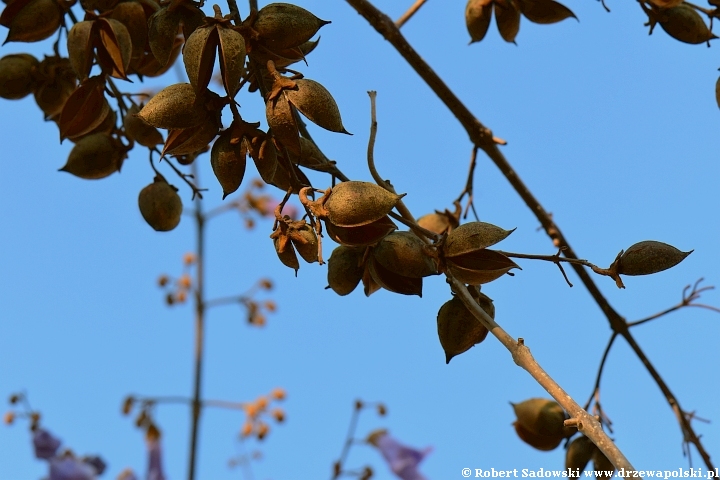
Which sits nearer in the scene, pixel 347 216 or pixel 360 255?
pixel 347 216

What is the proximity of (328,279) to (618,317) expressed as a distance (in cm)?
84

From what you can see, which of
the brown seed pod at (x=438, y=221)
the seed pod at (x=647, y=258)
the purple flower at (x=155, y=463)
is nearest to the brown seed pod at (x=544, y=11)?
the brown seed pod at (x=438, y=221)

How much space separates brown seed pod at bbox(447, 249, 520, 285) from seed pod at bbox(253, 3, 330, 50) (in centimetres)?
38

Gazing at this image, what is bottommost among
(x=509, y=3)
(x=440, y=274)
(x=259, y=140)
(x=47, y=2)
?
(x=440, y=274)

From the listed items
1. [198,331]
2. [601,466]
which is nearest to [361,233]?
[601,466]

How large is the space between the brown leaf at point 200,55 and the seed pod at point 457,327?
46 centimetres

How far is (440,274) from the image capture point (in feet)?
3.78

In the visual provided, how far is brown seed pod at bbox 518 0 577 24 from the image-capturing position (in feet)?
5.63

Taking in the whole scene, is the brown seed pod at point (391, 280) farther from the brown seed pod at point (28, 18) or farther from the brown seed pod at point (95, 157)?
the brown seed pod at point (28, 18)

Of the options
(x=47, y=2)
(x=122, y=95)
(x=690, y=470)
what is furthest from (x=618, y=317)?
(x=47, y=2)

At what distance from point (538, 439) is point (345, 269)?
0.70 meters

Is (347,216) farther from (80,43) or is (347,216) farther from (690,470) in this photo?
(690,470)

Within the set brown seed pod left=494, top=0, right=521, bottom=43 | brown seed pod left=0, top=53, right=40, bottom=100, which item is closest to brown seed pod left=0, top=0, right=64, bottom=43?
brown seed pod left=0, top=53, right=40, bottom=100

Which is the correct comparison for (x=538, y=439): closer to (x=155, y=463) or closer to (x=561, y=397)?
(x=561, y=397)
